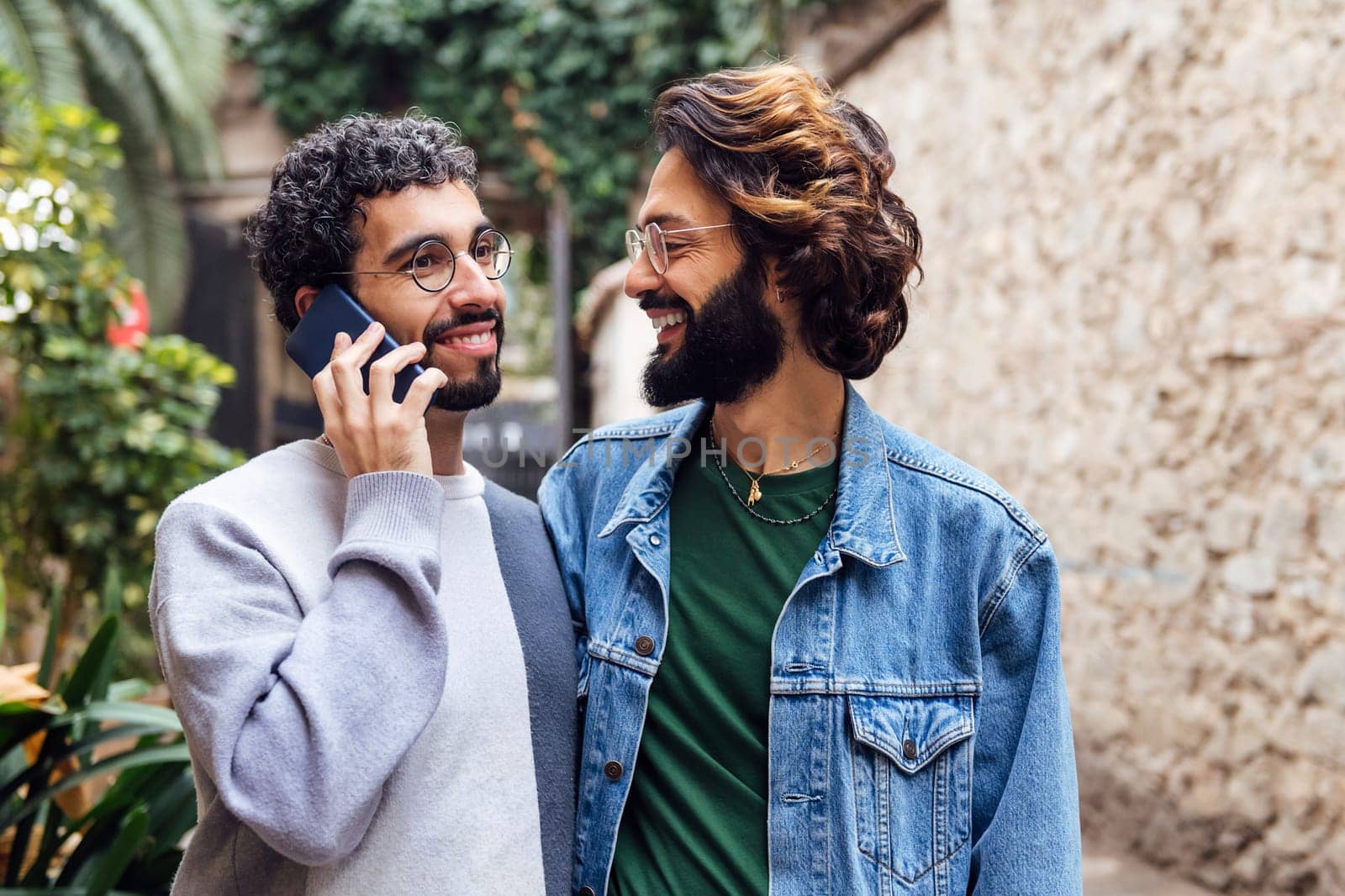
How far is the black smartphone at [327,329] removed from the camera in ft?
5.20

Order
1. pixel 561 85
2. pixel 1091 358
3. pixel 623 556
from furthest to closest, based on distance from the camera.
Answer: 1. pixel 561 85
2. pixel 1091 358
3. pixel 623 556

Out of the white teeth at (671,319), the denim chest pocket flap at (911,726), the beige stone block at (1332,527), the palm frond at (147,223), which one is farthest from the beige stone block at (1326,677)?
the palm frond at (147,223)

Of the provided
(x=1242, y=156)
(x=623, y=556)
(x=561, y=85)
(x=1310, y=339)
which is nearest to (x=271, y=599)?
(x=623, y=556)

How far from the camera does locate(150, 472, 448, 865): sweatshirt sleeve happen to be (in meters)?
1.25

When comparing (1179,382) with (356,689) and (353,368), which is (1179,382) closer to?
(353,368)

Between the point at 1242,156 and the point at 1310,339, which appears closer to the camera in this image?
the point at 1310,339

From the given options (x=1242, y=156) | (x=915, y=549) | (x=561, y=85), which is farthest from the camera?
(x=561, y=85)

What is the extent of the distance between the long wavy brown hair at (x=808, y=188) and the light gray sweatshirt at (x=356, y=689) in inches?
25.5

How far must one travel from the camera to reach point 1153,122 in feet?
13.5

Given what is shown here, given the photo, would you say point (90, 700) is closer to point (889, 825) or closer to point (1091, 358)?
point (889, 825)

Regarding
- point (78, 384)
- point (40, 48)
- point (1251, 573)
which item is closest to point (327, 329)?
point (1251, 573)

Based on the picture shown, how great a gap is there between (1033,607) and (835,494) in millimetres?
333

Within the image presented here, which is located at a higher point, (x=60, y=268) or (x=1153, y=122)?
(x=1153, y=122)

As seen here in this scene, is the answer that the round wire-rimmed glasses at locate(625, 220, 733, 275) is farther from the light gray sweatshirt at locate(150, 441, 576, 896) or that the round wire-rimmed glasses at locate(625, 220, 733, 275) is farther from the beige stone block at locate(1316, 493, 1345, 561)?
the beige stone block at locate(1316, 493, 1345, 561)
